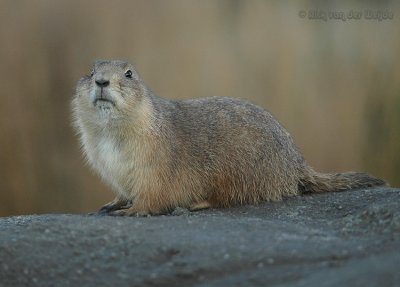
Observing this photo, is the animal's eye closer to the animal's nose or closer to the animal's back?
the animal's nose

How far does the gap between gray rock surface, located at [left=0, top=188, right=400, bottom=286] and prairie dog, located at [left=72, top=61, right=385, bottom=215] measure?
83 centimetres

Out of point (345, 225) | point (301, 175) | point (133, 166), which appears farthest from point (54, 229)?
point (301, 175)

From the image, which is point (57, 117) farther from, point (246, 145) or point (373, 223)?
point (373, 223)

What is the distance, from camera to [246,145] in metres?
7.41

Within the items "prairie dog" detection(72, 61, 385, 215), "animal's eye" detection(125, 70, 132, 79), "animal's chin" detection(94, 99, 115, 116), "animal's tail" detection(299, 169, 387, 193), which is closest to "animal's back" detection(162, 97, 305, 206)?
"prairie dog" detection(72, 61, 385, 215)

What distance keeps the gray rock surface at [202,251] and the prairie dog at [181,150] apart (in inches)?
32.7

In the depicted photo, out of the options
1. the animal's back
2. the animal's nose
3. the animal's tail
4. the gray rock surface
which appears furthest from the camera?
the animal's tail

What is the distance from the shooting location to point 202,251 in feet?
16.5

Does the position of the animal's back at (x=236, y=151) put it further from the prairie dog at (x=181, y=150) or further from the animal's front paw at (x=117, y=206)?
the animal's front paw at (x=117, y=206)

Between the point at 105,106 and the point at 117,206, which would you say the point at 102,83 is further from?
the point at 117,206

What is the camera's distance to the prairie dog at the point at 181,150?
6.90m

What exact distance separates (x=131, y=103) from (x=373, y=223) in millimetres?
2219

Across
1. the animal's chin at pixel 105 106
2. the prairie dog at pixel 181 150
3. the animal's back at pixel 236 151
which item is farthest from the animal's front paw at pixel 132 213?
the animal's chin at pixel 105 106

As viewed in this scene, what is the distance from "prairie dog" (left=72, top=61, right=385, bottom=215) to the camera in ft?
22.6
